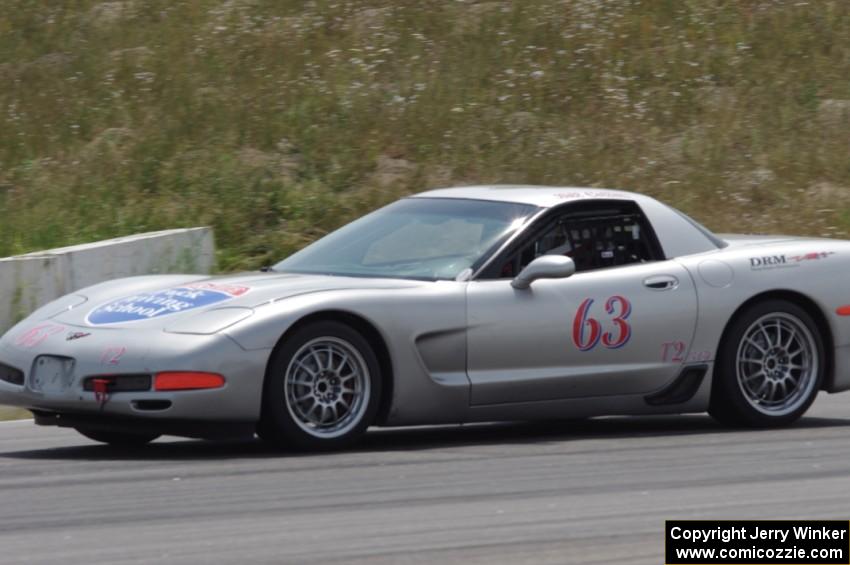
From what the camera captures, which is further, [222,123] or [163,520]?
[222,123]

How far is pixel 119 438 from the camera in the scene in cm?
755

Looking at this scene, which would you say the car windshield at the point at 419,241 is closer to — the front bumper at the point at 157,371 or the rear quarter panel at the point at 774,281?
the rear quarter panel at the point at 774,281

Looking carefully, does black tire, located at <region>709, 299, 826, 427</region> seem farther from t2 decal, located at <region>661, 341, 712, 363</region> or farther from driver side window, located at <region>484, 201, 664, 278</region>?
driver side window, located at <region>484, 201, 664, 278</region>

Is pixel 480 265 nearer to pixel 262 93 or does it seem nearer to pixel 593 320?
pixel 593 320

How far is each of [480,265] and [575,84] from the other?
501 inches

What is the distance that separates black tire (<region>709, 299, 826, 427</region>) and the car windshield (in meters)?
1.36

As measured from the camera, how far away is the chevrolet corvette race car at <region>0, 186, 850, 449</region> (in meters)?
6.86

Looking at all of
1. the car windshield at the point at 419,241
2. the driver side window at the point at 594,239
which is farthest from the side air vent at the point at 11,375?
the driver side window at the point at 594,239

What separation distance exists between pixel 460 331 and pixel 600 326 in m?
0.81

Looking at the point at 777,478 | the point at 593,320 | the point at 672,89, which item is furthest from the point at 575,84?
the point at 777,478

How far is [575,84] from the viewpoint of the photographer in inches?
789

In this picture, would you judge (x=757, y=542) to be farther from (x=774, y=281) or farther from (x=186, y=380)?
(x=774, y=281)

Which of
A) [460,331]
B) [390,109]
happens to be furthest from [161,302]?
[390,109]

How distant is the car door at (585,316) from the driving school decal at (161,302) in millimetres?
1212
